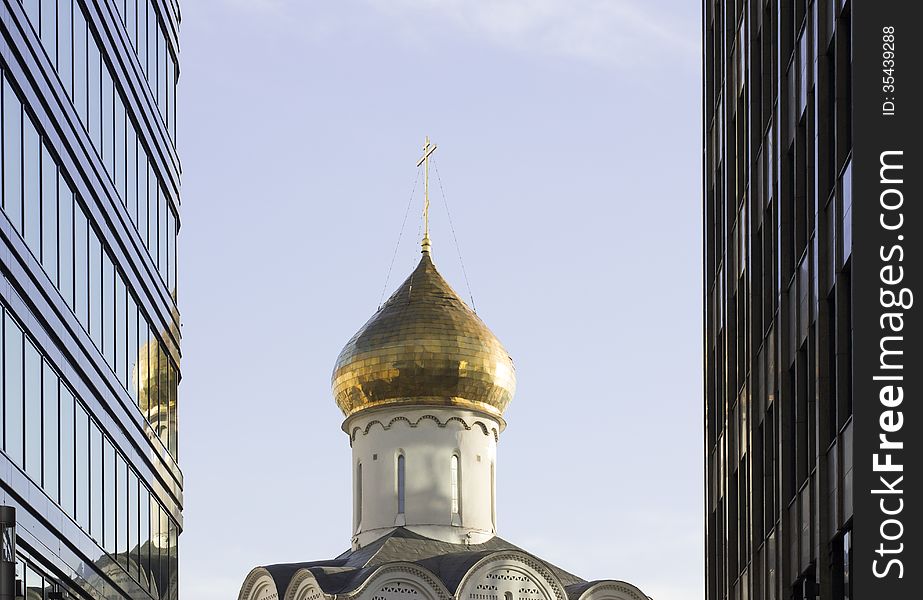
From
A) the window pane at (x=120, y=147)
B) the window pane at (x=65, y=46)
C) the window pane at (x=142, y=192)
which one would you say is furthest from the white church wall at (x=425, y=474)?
the window pane at (x=65, y=46)

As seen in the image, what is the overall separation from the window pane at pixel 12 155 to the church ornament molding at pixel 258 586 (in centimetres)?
→ 4234

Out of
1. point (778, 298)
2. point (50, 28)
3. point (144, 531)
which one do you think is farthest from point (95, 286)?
point (778, 298)

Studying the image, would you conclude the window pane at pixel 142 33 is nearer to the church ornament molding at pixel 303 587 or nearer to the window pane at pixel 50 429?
the window pane at pixel 50 429

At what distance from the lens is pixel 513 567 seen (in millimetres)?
68562

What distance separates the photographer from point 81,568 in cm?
3177

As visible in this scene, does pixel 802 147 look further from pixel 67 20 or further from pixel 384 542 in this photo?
pixel 384 542

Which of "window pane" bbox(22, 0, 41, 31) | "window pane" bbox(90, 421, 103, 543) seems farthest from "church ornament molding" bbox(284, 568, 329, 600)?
"window pane" bbox(22, 0, 41, 31)

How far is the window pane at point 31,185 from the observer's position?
28.4 metres

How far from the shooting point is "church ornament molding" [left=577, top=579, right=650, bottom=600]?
229ft

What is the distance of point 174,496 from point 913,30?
973 inches

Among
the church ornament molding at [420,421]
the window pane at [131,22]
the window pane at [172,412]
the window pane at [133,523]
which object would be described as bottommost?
the window pane at [133,523]

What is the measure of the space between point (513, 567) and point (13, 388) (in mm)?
42320

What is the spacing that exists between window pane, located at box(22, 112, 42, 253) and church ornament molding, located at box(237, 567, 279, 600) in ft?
135

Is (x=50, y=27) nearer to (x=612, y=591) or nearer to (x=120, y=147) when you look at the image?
(x=120, y=147)
